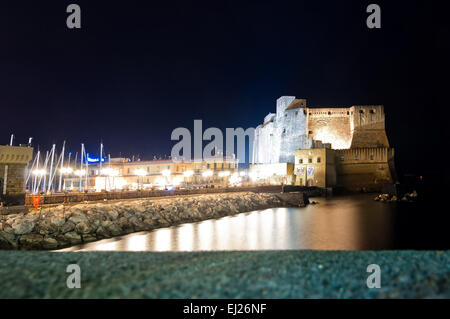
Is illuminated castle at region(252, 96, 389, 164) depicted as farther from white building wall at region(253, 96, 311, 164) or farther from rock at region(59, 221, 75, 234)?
rock at region(59, 221, 75, 234)

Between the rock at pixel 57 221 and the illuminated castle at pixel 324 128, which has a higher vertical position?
the illuminated castle at pixel 324 128

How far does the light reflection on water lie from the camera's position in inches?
535

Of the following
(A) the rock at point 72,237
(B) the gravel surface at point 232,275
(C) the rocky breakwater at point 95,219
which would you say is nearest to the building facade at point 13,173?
(C) the rocky breakwater at point 95,219

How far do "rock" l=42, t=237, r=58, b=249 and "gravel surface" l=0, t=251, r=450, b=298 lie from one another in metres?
6.43

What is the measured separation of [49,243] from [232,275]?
36.2 feet

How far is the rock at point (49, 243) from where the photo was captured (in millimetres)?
12578

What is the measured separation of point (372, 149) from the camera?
4531 centimetres

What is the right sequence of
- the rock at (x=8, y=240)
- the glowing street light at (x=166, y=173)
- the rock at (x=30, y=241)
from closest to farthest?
the rock at (x=8, y=240), the rock at (x=30, y=241), the glowing street light at (x=166, y=173)

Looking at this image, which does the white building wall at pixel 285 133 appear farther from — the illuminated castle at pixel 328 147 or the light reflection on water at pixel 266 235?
the light reflection on water at pixel 266 235

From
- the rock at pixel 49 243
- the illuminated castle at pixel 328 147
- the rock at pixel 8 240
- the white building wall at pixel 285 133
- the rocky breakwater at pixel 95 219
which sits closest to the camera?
the rock at pixel 8 240

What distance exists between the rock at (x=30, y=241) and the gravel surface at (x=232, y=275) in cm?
659

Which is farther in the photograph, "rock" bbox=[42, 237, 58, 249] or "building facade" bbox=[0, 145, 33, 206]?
"building facade" bbox=[0, 145, 33, 206]

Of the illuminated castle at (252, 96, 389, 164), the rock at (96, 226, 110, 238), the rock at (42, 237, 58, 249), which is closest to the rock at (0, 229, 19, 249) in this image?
the rock at (42, 237, 58, 249)
